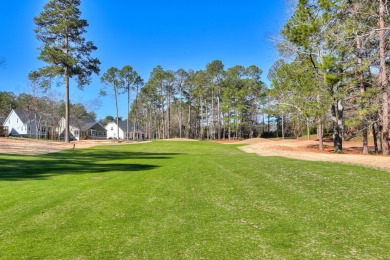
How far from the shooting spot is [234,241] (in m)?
3.95

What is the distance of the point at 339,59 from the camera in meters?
15.7

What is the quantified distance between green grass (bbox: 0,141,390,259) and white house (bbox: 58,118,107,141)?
185 ft

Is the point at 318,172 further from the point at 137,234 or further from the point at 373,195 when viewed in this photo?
the point at 137,234

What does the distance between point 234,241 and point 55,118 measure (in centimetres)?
5330

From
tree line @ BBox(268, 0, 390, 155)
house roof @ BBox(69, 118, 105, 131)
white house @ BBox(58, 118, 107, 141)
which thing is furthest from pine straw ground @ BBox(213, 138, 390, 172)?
house roof @ BBox(69, 118, 105, 131)

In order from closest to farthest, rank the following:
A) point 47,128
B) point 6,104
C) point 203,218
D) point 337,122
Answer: point 203,218
point 337,122
point 47,128
point 6,104

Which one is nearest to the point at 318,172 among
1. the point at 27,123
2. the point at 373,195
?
the point at 373,195

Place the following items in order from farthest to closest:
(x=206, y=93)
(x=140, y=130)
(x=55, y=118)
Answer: (x=140, y=130), (x=206, y=93), (x=55, y=118)

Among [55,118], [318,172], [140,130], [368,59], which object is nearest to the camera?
[318,172]

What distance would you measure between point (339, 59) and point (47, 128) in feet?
181

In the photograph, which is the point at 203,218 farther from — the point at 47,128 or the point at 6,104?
the point at 6,104

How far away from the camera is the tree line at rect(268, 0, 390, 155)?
14211mm

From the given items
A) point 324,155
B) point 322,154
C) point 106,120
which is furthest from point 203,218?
point 106,120

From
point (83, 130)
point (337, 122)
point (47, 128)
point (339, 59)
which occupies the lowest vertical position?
point (337, 122)
